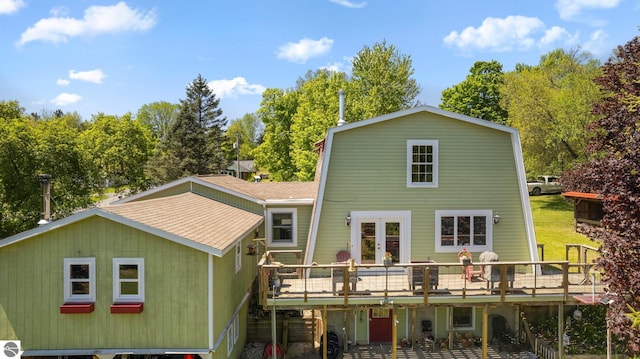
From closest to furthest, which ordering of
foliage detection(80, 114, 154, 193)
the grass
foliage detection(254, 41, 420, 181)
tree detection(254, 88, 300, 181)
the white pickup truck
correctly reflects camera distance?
the grass
foliage detection(254, 41, 420, 181)
the white pickup truck
foliage detection(80, 114, 154, 193)
tree detection(254, 88, 300, 181)

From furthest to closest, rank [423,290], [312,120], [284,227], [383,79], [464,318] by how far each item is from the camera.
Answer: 1. [383,79]
2. [312,120]
3. [284,227]
4. [464,318]
5. [423,290]

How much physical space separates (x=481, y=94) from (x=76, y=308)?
48121 mm

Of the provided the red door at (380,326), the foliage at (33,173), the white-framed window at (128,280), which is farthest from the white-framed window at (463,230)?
the foliage at (33,173)

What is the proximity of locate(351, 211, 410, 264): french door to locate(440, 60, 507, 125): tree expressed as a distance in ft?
120

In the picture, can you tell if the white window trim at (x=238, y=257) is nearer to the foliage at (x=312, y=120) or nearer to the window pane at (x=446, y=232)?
the window pane at (x=446, y=232)

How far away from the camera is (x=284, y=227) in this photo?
617 inches

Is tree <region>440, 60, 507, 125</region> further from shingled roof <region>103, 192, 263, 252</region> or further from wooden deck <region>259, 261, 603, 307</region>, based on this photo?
shingled roof <region>103, 192, 263, 252</region>

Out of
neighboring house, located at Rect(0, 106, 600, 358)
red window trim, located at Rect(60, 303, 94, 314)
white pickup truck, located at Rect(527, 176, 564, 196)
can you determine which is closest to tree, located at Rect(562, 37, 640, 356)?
neighboring house, located at Rect(0, 106, 600, 358)

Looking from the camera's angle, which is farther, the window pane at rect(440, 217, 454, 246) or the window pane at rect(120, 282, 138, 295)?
the window pane at rect(440, 217, 454, 246)

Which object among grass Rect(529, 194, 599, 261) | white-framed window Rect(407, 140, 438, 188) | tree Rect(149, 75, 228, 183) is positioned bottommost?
grass Rect(529, 194, 599, 261)

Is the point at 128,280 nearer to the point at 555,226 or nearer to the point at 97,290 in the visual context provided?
the point at 97,290

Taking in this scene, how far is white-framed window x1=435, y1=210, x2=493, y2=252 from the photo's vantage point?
43.5ft

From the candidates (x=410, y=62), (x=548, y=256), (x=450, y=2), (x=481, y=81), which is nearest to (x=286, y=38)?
(x=450, y=2)

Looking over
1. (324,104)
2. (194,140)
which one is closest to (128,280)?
(324,104)
